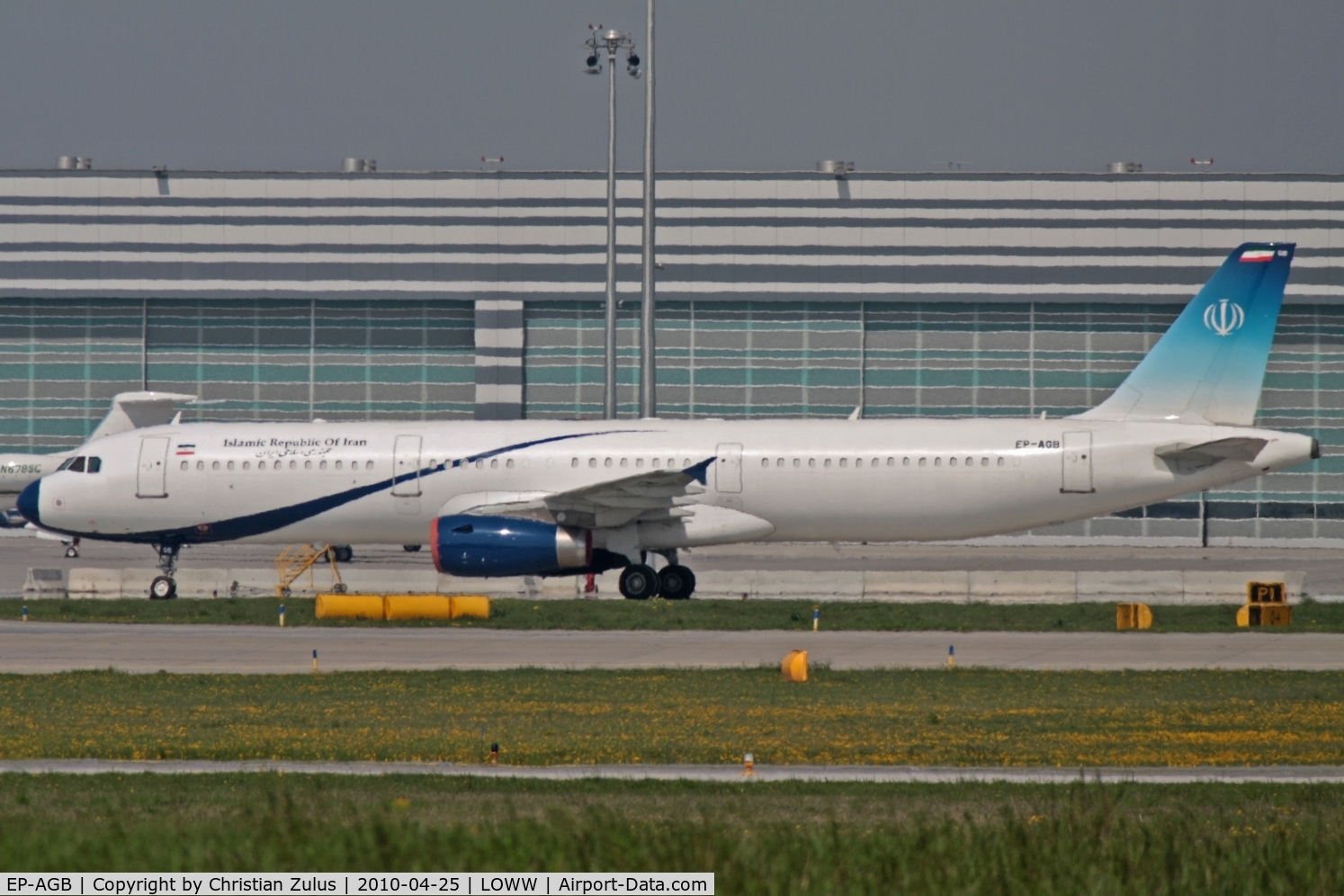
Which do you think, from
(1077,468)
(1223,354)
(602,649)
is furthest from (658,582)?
(1223,354)

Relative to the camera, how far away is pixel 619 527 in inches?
1364

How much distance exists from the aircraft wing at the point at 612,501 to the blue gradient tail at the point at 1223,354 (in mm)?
8947

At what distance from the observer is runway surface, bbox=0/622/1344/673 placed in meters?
24.6

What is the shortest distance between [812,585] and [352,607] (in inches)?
435

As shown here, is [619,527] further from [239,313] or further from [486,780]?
[239,313]

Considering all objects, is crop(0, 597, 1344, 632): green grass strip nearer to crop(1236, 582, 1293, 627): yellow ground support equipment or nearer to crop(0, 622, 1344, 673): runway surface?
crop(1236, 582, 1293, 627): yellow ground support equipment

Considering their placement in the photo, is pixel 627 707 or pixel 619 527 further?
pixel 619 527

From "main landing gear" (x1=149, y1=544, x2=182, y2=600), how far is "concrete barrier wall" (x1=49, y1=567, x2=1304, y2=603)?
119 cm

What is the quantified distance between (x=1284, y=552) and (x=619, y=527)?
3365 cm

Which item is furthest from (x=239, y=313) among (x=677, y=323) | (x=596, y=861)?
(x=596, y=861)

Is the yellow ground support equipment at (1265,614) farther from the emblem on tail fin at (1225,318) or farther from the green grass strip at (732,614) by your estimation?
the emblem on tail fin at (1225,318)

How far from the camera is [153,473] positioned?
3625 centimetres

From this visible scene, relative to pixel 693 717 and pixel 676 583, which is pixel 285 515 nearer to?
pixel 676 583

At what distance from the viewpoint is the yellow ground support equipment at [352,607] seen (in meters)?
32.0
